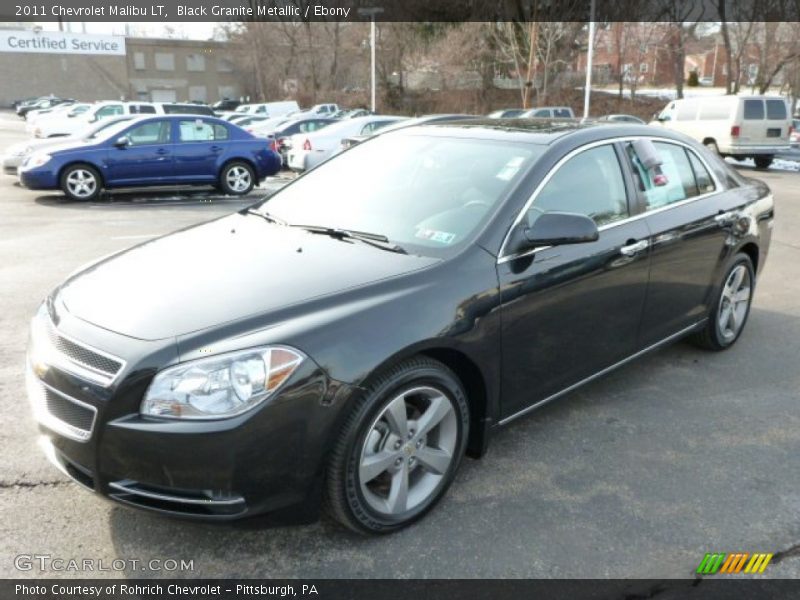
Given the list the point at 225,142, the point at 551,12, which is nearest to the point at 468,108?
the point at 551,12

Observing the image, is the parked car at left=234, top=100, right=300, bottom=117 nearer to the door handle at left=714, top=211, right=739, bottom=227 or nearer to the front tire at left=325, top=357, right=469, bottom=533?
the door handle at left=714, top=211, right=739, bottom=227

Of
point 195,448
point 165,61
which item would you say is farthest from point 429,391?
point 165,61

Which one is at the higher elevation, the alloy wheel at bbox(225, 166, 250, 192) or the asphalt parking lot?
the alloy wheel at bbox(225, 166, 250, 192)

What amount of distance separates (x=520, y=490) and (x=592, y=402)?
1.14 metres

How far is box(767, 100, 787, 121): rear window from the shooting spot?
19.0 m

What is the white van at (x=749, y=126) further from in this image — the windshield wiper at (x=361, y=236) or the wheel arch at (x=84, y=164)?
the windshield wiper at (x=361, y=236)

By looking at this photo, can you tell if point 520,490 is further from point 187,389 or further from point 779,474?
point 187,389

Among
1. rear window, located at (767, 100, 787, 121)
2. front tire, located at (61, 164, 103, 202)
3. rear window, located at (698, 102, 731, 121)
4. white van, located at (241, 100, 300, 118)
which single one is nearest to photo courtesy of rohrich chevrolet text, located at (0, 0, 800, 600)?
front tire, located at (61, 164, 103, 202)

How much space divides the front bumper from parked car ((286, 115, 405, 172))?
12439mm

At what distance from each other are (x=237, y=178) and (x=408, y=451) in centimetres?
1122

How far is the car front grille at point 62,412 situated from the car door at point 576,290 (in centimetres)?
171

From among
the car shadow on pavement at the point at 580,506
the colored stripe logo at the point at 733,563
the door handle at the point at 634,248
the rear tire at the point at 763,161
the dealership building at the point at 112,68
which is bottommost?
the colored stripe logo at the point at 733,563

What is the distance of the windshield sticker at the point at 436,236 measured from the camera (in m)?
3.05

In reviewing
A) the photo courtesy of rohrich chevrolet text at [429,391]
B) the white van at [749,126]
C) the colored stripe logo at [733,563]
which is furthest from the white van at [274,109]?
the colored stripe logo at [733,563]
